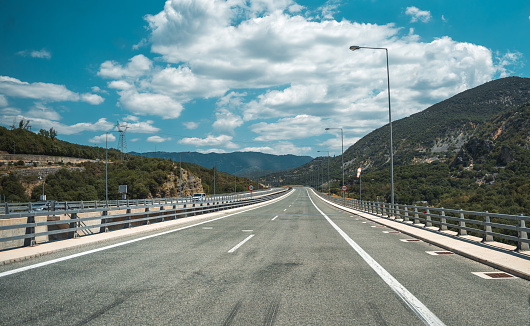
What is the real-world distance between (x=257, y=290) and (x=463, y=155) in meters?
108

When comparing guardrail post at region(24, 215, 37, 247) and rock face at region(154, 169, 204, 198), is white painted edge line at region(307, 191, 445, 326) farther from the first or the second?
rock face at region(154, 169, 204, 198)

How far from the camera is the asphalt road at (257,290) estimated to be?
4883 millimetres

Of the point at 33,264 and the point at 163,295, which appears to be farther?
the point at 33,264

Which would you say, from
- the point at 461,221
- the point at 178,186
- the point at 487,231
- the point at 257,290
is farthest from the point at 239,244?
the point at 178,186

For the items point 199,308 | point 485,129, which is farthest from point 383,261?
point 485,129

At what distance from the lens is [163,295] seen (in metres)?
5.95

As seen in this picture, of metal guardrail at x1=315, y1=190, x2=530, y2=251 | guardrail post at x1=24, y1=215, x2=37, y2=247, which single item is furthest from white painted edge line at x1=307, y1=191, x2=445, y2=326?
guardrail post at x1=24, y1=215, x2=37, y2=247

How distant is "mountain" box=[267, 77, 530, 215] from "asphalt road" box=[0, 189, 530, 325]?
178ft

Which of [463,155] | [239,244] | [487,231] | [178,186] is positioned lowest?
[178,186]

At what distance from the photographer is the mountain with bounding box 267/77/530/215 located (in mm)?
70312

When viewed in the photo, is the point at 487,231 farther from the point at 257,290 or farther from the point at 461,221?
the point at 257,290

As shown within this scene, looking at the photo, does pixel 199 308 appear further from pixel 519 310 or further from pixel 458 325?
pixel 519 310

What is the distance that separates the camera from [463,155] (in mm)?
99500

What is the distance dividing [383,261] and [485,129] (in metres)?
120
